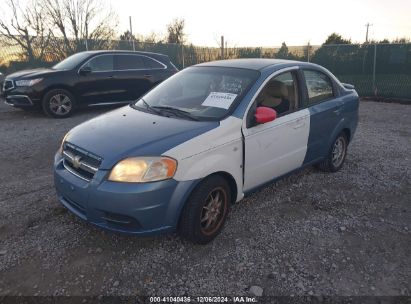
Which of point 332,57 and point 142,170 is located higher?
point 332,57

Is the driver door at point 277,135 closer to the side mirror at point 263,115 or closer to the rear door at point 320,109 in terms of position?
the side mirror at point 263,115

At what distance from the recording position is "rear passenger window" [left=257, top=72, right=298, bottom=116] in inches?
135

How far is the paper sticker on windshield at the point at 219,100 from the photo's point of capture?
3258 millimetres

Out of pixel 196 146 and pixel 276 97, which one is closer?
pixel 196 146

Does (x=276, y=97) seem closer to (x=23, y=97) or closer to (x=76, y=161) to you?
(x=76, y=161)

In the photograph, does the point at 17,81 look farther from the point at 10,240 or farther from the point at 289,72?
the point at 289,72

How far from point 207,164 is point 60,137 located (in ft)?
15.0

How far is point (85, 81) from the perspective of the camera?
8.23m

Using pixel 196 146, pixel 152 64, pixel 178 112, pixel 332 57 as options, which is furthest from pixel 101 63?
pixel 332 57

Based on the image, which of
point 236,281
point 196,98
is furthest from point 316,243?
point 196,98

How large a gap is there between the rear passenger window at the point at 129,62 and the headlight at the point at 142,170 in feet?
22.2

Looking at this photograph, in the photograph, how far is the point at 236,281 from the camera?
8.61 ft

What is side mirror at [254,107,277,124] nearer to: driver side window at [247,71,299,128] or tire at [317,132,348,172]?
driver side window at [247,71,299,128]

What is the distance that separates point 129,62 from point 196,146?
692 centimetres
